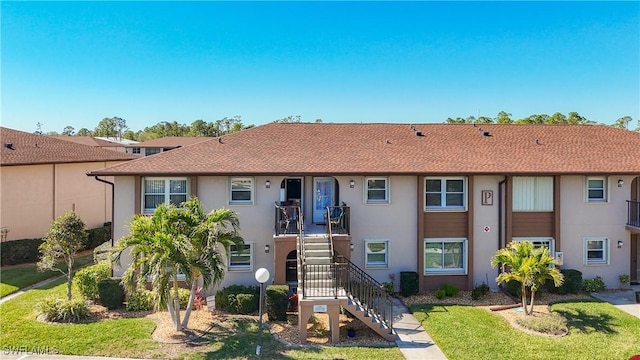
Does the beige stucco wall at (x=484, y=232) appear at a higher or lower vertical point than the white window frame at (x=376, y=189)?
lower

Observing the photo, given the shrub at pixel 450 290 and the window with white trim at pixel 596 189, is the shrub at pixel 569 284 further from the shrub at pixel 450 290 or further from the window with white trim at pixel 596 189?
the shrub at pixel 450 290

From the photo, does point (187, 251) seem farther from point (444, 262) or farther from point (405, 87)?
point (405, 87)

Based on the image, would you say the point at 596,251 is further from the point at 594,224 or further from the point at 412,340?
the point at 412,340

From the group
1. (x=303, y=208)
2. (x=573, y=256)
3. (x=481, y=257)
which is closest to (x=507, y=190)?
(x=481, y=257)

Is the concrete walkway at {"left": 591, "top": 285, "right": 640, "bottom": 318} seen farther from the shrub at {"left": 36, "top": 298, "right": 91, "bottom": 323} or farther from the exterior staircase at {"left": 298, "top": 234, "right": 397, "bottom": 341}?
the shrub at {"left": 36, "top": 298, "right": 91, "bottom": 323}

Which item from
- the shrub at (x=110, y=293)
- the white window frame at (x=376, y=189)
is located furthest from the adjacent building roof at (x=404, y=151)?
the shrub at (x=110, y=293)

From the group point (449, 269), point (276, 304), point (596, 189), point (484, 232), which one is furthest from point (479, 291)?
point (276, 304)
